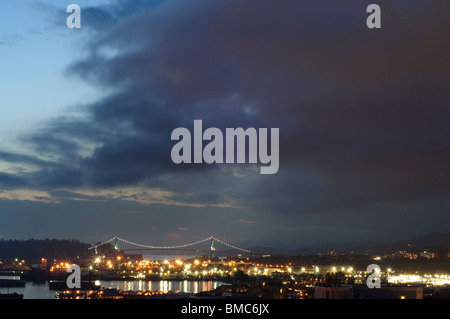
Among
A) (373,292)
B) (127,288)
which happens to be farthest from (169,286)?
(373,292)

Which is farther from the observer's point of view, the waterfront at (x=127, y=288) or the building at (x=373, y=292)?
the waterfront at (x=127, y=288)

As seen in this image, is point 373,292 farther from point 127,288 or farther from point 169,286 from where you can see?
point 169,286

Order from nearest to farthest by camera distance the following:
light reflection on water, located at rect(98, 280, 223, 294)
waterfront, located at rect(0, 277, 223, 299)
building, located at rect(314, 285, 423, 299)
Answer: building, located at rect(314, 285, 423, 299) → waterfront, located at rect(0, 277, 223, 299) → light reflection on water, located at rect(98, 280, 223, 294)

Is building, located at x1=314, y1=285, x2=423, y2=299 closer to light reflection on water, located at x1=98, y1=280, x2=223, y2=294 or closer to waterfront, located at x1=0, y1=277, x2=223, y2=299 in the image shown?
waterfront, located at x1=0, y1=277, x2=223, y2=299

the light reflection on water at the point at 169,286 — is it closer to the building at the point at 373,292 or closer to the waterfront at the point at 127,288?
the waterfront at the point at 127,288

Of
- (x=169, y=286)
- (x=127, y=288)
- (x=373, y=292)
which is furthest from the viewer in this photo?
(x=169, y=286)

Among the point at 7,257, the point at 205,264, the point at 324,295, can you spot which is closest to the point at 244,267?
the point at 205,264

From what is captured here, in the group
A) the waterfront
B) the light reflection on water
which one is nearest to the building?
the waterfront

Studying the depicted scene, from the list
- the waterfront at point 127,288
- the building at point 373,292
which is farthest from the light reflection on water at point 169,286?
the building at point 373,292

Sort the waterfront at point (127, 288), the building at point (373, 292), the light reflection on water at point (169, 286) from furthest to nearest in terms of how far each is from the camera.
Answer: the light reflection on water at point (169, 286) → the waterfront at point (127, 288) → the building at point (373, 292)
